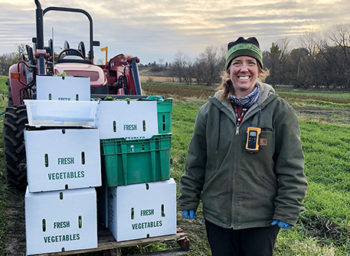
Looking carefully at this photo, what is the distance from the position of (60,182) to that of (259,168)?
5.77 ft

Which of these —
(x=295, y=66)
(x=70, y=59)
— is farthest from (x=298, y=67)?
(x=70, y=59)

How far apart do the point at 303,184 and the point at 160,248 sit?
81.6 inches

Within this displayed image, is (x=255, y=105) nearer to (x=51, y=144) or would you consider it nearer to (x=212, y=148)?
(x=212, y=148)

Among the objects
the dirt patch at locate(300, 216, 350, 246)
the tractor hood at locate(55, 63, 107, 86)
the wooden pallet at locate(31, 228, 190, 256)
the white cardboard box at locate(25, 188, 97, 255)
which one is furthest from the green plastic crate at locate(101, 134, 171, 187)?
the tractor hood at locate(55, 63, 107, 86)

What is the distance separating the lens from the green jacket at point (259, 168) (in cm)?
209

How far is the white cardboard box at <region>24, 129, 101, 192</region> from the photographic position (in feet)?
9.87

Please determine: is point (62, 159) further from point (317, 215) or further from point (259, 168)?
point (317, 215)

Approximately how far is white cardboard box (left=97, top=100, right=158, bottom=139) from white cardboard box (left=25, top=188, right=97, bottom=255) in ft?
1.85

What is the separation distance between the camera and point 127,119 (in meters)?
3.36

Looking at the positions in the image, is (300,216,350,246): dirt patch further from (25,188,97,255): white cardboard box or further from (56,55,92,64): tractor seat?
(56,55,92,64): tractor seat

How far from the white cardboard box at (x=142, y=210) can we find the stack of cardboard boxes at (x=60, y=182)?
8.8 inches

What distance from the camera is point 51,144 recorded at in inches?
120

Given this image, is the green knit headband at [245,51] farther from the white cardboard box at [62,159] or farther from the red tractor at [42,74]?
the red tractor at [42,74]

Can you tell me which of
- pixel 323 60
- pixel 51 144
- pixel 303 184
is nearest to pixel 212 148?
pixel 303 184
